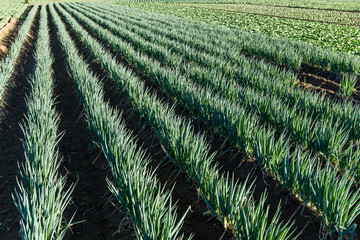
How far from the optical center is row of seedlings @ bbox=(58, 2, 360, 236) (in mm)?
1857

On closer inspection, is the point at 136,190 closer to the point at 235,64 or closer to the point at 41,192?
the point at 41,192

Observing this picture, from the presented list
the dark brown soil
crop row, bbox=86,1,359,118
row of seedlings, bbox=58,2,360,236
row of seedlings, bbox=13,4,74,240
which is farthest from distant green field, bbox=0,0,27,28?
row of seedlings, bbox=58,2,360,236

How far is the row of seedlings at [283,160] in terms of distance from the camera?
1857 mm

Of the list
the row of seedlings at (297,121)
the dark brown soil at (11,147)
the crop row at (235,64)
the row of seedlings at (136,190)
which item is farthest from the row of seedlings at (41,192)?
the crop row at (235,64)

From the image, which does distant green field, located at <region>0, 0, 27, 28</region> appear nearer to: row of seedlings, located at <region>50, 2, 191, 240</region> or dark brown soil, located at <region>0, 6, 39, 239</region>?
dark brown soil, located at <region>0, 6, 39, 239</region>

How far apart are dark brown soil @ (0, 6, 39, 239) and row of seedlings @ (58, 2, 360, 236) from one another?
7.49 feet

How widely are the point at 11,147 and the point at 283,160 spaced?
11.8 feet

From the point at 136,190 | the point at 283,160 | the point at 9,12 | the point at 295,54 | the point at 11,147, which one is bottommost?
the point at 11,147

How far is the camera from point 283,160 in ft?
7.80

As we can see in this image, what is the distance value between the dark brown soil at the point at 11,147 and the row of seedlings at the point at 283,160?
228 centimetres

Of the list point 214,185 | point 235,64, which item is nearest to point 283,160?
point 214,185

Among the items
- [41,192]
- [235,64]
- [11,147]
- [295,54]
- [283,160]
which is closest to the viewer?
[41,192]

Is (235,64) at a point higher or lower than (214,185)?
lower

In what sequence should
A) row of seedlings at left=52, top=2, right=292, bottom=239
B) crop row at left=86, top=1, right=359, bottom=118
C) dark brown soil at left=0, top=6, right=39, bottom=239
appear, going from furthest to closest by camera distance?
1. crop row at left=86, top=1, right=359, bottom=118
2. dark brown soil at left=0, top=6, right=39, bottom=239
3. row of seedlings at left=52, top=2, right=292, bottom=239
